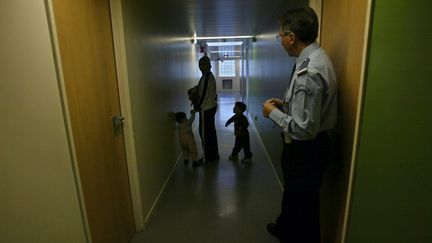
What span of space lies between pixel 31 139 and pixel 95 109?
0.41 m

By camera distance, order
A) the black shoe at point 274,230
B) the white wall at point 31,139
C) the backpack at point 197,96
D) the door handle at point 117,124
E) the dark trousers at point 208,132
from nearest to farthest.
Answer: the white wall at point 31,139 < the door handle at point 117,124 < the black shoe at point 274,230 < the backpack at point 197,96 < the dark trousers at point 208,132

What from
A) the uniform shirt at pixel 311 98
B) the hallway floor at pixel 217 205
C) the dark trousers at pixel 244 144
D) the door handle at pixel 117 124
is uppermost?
the uniform shirt at pixel 311 98

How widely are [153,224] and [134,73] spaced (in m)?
1.29

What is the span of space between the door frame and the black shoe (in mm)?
1047

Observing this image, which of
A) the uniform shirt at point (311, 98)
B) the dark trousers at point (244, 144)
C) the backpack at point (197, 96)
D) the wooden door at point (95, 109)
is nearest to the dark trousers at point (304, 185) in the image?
the uniform shirt at point (311, 98)

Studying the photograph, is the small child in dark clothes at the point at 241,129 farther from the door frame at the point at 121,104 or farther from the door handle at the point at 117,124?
the door handle at the point at 117,124

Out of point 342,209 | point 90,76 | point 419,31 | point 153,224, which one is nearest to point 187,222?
point 153,224

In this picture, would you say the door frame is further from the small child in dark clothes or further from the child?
the small child in dark clothes

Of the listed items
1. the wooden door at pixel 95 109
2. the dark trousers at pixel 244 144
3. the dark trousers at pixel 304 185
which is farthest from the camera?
the dark trousers at pixel 244 144

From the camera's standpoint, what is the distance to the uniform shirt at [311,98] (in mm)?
1234

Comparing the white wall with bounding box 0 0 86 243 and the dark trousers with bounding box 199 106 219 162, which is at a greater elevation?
the white wall with bounding box 0 0 86 243

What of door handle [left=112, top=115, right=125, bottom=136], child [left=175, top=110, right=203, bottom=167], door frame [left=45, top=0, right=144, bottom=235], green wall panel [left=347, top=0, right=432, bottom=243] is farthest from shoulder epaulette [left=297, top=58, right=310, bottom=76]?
child [left=175, top=110, right=203, bottom=167]

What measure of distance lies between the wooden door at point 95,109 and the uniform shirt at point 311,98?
1.04 meters

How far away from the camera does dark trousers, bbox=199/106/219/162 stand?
11.2 ft
